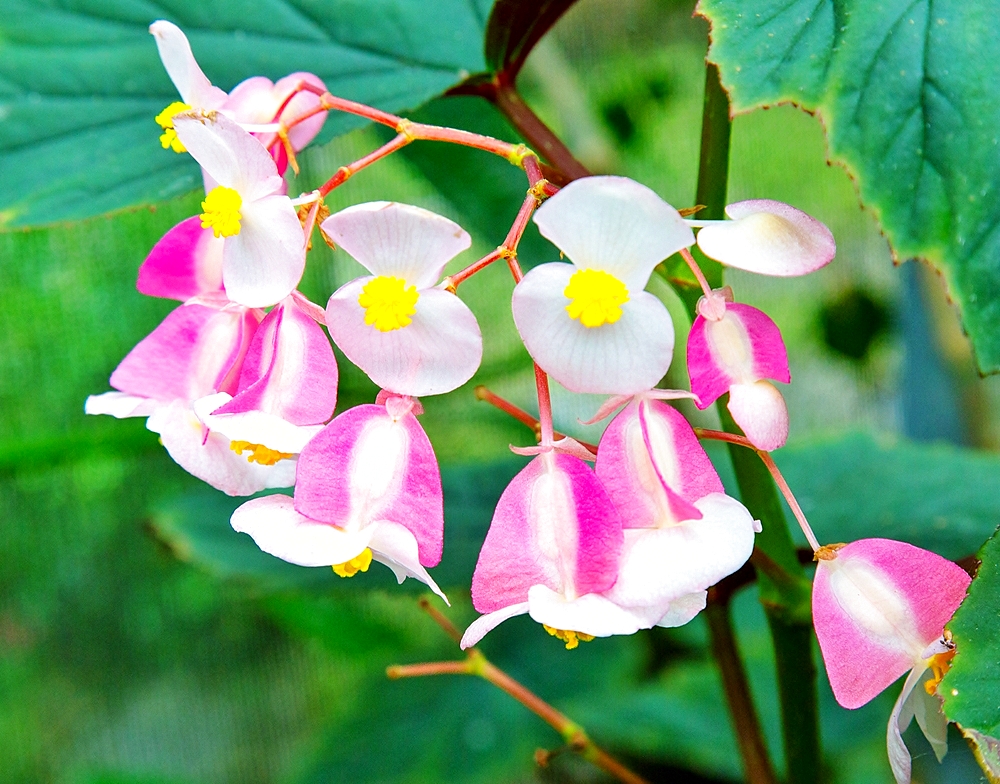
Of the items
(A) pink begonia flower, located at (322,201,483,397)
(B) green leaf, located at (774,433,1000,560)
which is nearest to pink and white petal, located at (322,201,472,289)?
(A) pink begonia flower, located at (322,201,483,397)

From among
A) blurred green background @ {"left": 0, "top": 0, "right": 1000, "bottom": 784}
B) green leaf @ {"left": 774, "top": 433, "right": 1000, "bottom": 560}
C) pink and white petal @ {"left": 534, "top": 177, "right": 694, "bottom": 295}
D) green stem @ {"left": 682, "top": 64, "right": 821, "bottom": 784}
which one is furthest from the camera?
blurred green background @ {"left": 0, "top": 0, "right": 1000, "bottom": 784}

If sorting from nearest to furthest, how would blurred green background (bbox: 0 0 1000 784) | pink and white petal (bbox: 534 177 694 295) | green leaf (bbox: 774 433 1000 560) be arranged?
1. pink and white petal (bbox: 534 177 694 295)
2. green leaf (bbox: 774 433 1000 560)
3. blurred green background (bbox: 0 0 1000 784)

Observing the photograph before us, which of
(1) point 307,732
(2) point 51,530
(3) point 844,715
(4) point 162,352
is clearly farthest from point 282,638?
(4) point 162,352

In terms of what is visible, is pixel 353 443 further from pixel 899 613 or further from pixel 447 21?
pixel 447 21

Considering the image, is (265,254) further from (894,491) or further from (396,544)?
(894,491)

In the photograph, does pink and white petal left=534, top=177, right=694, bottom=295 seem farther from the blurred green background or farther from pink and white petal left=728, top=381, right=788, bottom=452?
the blurred green background

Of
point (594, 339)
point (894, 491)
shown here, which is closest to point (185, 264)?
point (594, 339)
